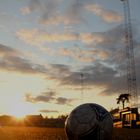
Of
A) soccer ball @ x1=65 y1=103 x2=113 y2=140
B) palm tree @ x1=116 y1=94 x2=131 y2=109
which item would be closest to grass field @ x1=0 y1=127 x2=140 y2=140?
soccer ball @ x1=65 y1=103 x2=113 y2=140

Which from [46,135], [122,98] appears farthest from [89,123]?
[122,98]

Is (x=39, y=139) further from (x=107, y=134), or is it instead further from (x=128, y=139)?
(x=107, y=134)

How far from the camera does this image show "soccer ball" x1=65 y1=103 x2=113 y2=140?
58.0 ft

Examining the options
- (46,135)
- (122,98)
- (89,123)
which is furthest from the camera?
(122,98)

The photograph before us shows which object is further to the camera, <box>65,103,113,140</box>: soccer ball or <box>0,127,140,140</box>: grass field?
<box>0,127,140,140</box>: grass field

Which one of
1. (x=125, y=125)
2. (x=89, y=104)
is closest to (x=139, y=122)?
(x=125, y=125)

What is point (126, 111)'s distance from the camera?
77.2m

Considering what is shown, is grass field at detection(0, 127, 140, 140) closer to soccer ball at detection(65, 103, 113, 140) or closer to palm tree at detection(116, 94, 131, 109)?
soccer ball at detection(65, 103, 113, 140)

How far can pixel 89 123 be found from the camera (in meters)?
17.7

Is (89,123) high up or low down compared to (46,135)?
up

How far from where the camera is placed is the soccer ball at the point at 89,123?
696 inches

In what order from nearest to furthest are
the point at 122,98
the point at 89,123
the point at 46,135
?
the point at 89,123, the point at 46,135, the point at 122,98

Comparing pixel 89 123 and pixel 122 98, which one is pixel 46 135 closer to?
pixel 89 123

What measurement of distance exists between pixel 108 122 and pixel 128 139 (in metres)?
8.77
